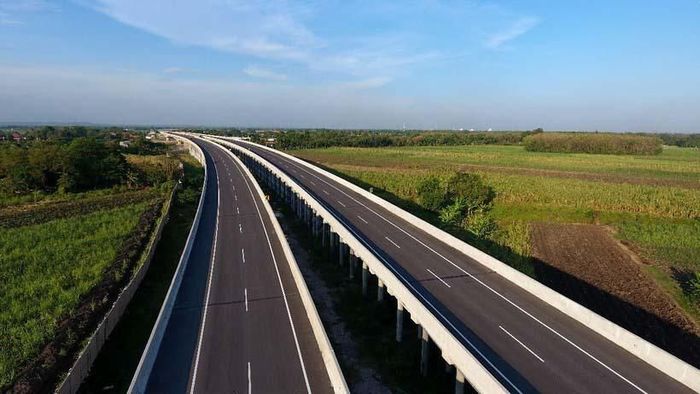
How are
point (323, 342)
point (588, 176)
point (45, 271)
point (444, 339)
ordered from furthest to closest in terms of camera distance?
point (588, 176)
point (45, 271)
point (323, 342)
point (444, 339)

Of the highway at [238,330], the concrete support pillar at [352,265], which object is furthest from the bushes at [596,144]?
the highway at [238,330]

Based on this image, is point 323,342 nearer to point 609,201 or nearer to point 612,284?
point 612,284

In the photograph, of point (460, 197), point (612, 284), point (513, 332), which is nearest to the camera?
point (513, 332)

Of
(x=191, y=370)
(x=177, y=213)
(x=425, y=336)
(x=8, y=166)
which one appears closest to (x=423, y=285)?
(x=425, y=336)

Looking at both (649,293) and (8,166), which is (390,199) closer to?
(649,293)

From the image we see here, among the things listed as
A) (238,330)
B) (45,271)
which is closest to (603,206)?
(238,330)

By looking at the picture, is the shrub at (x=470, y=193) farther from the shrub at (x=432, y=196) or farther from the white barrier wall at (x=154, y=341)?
the white barrier wall at (x=154, y=341)

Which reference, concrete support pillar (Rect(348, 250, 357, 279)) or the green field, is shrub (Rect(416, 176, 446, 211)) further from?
concrete support pillar (Rect(348, 250, 357, 279))
